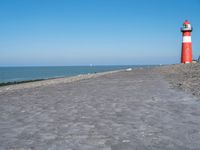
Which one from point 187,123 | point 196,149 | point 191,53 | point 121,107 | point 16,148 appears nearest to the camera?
point 196,149

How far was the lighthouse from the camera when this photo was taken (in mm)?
35719

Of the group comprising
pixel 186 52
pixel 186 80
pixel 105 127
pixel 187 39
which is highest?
pixel 187 39

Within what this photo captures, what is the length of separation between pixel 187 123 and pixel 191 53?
1323 inches

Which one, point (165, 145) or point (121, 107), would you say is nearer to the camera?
point (165, 145)

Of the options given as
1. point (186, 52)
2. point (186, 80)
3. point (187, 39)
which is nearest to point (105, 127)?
point (186, 80)

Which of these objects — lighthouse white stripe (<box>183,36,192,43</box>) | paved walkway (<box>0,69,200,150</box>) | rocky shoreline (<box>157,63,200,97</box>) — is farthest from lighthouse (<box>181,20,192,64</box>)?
paved walkway (<box>0,69,200,150</box>)

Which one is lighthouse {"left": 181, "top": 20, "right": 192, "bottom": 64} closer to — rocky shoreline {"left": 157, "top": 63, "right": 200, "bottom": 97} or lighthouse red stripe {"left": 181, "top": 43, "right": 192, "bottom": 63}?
lighthouse red stripe {"left": 181, "top": 43, "right": 192, "bottom": 63}

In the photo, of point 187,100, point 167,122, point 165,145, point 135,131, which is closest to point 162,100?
point 187,100

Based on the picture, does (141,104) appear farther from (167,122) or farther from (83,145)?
(83,145)

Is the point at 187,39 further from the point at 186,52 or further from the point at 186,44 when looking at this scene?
the point at 186,52

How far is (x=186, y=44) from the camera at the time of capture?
35812 mm

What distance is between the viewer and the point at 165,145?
3.68 metres

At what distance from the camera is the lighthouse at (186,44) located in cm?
3572

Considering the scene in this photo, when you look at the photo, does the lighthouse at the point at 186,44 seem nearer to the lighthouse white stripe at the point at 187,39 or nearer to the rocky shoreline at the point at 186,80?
the lighthouse white stripe at the point at 187,39
